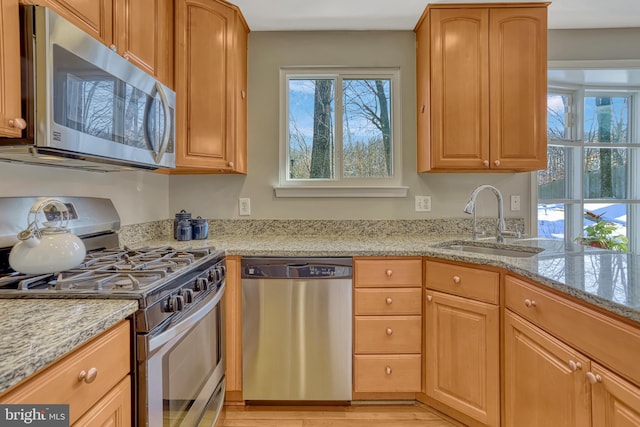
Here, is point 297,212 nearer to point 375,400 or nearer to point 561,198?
point 375,400

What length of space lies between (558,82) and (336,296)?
230 centimetres

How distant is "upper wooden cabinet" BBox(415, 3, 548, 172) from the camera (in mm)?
2062

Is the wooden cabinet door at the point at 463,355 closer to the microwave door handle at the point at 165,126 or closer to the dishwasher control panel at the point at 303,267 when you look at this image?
the dishwasher control panel at the point at 303,267

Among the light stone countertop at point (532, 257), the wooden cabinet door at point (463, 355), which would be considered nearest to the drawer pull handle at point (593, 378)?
the light stone countertop at point (532, 257)

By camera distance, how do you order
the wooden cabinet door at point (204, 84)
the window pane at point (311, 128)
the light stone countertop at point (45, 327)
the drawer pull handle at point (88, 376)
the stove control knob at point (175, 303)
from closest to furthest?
→ the light stone countertop at point (45, 327) → the drawer pull handle at point (88, 376) → the stove control knob at point (175, 303) → the wooden cabinet door at point (204, 84) → the window pane at point (311, 128)

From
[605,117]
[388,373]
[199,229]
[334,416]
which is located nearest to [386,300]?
[388,373]

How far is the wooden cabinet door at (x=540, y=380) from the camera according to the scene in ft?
3.47

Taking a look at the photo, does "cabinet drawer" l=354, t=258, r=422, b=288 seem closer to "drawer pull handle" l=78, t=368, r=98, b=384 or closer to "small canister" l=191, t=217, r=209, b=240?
"small canister" l=191, t=217, r=209, b=240

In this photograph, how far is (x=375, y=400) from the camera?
1926mm

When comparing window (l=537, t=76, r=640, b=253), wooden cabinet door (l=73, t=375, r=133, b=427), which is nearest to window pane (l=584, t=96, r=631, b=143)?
window (l=537, t=76, r=640, b=253)

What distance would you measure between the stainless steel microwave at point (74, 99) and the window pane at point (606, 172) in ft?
9.80

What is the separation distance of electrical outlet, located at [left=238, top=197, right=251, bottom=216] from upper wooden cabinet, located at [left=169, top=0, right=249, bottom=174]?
0.31 m

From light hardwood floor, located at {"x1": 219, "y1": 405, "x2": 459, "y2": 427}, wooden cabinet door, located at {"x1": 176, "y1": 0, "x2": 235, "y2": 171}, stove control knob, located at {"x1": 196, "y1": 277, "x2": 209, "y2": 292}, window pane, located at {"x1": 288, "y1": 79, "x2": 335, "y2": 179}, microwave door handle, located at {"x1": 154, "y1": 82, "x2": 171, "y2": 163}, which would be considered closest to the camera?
stove control knob, located at {"x1": 196, "y1": 277, "x2": 209, "y2": 292}

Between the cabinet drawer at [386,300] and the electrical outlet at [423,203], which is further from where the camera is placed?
the electrical outlet at [423,203]
